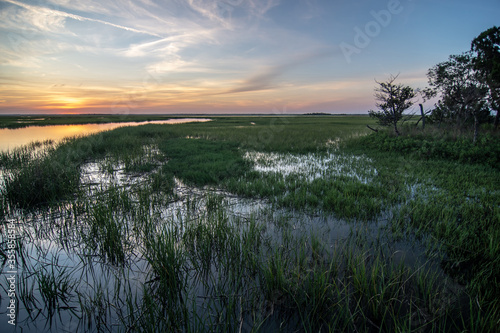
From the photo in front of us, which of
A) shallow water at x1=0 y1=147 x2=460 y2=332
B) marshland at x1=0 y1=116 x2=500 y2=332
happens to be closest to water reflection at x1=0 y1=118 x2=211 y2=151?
shallow water at x1=0 y1=147 x2=460 y2=332

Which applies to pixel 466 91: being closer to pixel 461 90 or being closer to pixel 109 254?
pixel 461 90

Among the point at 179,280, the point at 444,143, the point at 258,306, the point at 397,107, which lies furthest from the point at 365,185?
the point at 397,107

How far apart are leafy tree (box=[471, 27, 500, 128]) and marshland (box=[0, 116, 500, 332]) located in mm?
12271

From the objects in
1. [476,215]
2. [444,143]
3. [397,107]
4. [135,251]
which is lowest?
[135,251]

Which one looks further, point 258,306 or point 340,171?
point 340,171

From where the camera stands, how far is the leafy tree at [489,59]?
14.9 meters

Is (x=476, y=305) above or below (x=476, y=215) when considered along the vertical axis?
below

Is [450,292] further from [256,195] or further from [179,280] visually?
[256,195]

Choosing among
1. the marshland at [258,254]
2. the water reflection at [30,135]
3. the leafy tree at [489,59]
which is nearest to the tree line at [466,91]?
the leafy tree at [489,59]

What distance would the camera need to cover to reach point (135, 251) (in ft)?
12.9

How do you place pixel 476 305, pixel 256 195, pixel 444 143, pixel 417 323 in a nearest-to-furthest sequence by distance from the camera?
pixel 417 323 → pixel 476 305 → pixel 256 195 → pixel 444 143

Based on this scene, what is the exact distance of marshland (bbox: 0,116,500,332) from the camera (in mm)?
2508

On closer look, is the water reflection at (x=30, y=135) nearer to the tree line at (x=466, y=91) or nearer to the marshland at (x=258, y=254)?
the marshland at (x=258, y=254)

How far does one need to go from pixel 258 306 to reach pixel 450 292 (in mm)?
2455
